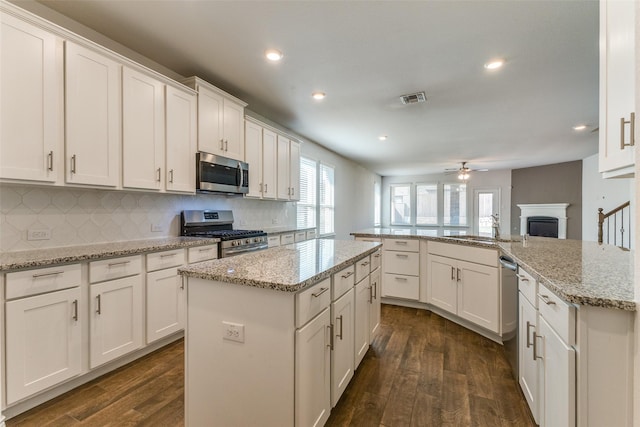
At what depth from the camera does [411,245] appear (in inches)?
141

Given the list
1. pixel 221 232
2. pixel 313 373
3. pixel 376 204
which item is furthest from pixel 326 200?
pixel 313 373

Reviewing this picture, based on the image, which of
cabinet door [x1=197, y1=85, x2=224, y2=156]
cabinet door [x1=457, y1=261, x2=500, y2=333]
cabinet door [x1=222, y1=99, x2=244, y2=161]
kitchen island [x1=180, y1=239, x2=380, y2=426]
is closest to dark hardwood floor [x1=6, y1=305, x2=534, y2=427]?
cabinet door [x1=457, y1=261, x2=500, y2=333]

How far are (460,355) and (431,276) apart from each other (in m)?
1.09

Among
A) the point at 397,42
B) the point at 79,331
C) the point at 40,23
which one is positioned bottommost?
the point at 79,331

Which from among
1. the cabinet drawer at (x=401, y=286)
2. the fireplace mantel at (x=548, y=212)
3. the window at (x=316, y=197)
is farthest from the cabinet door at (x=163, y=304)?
the fireplace mantel at (x=548, y=212)

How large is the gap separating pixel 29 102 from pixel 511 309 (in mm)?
3620

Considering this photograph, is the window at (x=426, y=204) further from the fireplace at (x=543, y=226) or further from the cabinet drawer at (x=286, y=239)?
the cabinet drawer at (x=286, y=239)

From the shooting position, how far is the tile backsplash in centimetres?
195

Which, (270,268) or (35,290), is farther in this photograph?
(35,290)

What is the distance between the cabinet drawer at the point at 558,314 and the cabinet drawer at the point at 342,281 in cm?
103

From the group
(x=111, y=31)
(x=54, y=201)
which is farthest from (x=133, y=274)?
(x=111, y=31)

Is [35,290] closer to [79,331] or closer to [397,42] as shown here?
[79,331]

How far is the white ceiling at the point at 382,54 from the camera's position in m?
2.00

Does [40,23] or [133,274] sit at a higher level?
[40,23]
